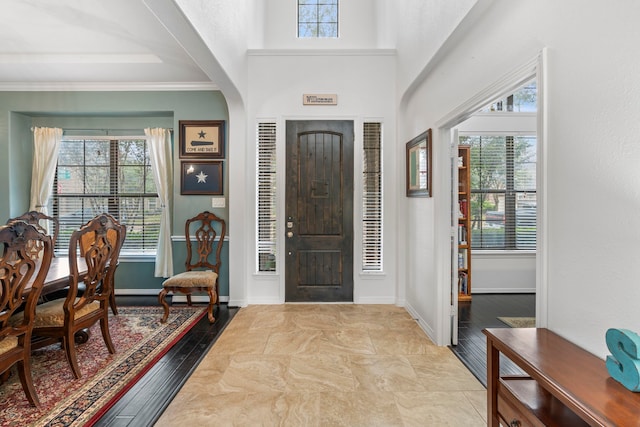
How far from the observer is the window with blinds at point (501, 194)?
4570 millimetres

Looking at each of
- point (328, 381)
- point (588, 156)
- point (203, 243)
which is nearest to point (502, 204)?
point (588, 156)

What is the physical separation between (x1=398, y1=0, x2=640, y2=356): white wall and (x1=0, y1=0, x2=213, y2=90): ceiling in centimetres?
279

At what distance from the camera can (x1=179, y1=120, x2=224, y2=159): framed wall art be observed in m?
4.12

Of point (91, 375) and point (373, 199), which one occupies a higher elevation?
point (373, 199)

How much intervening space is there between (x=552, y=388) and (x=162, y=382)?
7.81 ft

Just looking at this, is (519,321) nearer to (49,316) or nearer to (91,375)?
(91,375)

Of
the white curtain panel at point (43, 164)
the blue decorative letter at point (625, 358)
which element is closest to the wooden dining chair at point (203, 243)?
the white curtain panel at point (43, 164)

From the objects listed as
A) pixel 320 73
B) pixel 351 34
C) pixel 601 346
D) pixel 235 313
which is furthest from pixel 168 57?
pixel 601 346

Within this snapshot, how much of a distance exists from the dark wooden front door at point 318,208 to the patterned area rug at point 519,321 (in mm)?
1789

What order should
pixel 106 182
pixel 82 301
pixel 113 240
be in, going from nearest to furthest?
pixel 82 301, pixel 113 240, pixel 106 182

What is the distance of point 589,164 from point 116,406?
9.61 ft

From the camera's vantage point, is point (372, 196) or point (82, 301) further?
point (372, 196)

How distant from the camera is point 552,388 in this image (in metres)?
1.02

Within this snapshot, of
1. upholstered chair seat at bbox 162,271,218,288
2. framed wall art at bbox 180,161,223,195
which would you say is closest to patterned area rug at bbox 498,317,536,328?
upholstered chair seat at bbox 162,271,218,288
